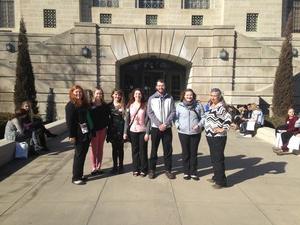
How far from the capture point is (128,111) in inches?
277

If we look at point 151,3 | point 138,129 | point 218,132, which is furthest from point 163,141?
point 151,3

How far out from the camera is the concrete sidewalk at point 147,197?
4859 millimetres


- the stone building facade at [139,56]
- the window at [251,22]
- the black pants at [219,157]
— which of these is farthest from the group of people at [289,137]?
the window at [251,22]

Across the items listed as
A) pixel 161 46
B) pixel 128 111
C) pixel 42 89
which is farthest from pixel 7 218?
pixel 161 46

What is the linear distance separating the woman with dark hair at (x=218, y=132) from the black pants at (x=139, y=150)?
1304mm

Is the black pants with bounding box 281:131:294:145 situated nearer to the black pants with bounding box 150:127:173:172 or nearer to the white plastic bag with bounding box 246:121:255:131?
the white plastic bag with bounding box 246:121:255:131

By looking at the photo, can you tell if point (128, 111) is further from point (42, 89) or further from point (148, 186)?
point (42, 89)

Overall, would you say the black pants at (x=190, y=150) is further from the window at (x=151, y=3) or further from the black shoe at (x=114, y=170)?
the window at (x=151, y=3)

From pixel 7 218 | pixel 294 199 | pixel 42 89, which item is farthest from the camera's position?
pixel 42 89

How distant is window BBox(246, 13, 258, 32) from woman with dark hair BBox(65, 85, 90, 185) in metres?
22.7

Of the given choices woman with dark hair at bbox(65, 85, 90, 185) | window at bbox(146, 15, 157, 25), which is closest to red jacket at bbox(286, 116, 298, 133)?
woman with dark hair at bbox(65, 85, 90, 185)

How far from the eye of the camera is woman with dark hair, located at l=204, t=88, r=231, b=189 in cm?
630

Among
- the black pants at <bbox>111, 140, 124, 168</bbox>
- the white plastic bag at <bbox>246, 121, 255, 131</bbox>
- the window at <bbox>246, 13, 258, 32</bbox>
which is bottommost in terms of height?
the white plastic bag at <bbox>246, 121, 255, 131</bbox>

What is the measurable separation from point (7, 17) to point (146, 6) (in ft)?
35.3
